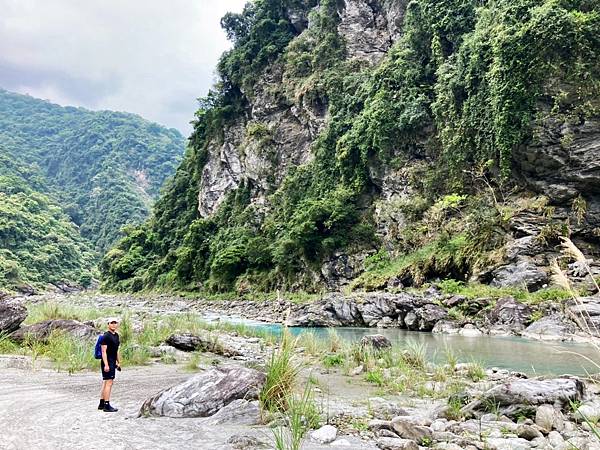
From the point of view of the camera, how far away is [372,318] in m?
19.4

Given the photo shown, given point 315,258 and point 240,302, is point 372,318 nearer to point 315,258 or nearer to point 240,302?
point 315,258

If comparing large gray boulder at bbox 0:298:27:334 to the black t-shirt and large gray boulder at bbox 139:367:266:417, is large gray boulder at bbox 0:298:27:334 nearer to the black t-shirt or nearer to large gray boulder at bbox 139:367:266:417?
the black t-shirt

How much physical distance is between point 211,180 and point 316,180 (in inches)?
801

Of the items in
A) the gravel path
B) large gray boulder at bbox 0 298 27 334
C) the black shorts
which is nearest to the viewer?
the gravel path

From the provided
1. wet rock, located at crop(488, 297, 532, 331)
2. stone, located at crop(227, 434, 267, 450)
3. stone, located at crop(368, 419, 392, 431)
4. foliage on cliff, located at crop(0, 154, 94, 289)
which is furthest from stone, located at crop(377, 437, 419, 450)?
foliage on cliff, located at crop(0, 154, 94, 289)

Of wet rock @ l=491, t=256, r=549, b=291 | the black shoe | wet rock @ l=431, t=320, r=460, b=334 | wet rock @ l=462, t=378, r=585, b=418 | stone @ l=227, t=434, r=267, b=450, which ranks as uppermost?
wet rock @ l=491, t=256, r=549, b=291

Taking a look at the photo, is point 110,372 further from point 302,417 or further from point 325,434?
point 325,434

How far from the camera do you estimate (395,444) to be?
12.4 ft

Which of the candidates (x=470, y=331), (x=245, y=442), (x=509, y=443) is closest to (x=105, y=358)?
(x=245, y=442)

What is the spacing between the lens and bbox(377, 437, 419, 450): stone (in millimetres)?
3645

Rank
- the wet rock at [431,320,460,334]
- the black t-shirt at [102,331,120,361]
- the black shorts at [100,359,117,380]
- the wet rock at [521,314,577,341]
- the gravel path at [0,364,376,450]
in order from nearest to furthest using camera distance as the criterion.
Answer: the gravel path at [0,364,376,450]
the black shorts at [100,359,117,380]
the black t-shirt at [102,331,120,361]
the wet rock at [521,314,577,341]
the wet rock at [431,320,460,334]

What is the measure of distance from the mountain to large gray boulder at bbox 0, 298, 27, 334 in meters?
11.0

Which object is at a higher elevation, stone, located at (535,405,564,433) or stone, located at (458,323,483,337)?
stone, located at (535,405,564,433)

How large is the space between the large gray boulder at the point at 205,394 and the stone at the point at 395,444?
Result: 1.64 meters
